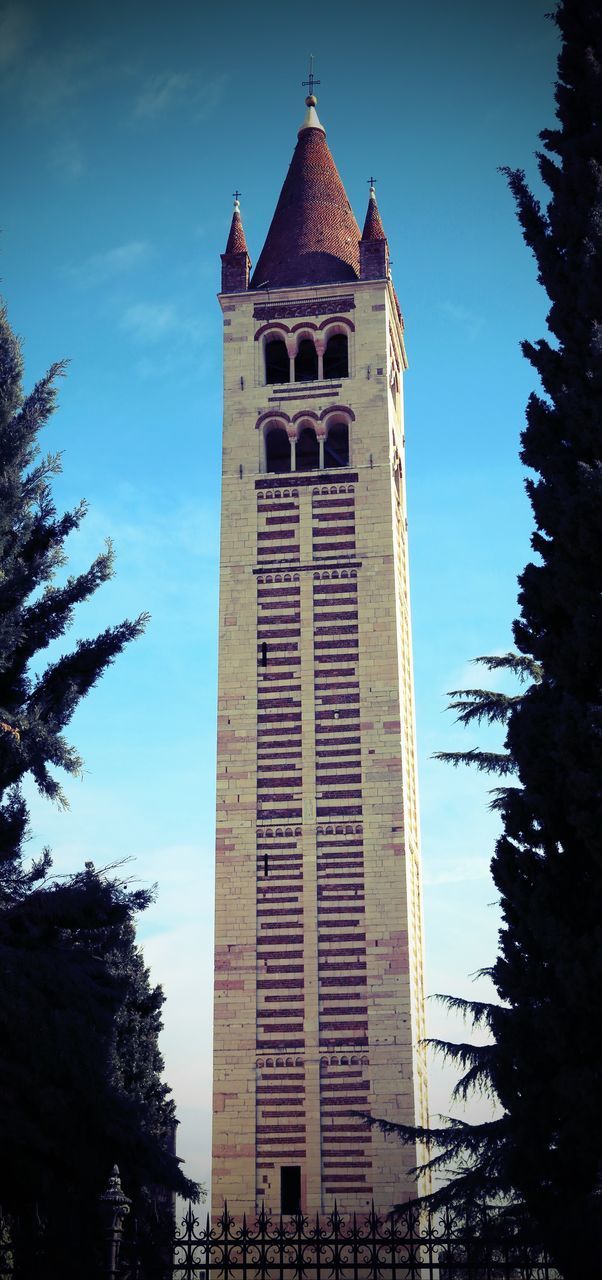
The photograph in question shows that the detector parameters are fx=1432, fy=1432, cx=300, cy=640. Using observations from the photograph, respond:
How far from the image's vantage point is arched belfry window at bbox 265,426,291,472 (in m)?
30.6

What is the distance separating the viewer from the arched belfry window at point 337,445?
30.5 meters

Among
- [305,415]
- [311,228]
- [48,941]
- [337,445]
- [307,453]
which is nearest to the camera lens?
[48,941]

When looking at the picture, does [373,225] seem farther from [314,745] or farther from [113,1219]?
[113,1219]

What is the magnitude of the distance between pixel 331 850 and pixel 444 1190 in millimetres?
11631

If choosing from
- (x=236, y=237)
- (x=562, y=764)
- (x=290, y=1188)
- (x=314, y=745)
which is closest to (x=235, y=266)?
(x=236, y=237)

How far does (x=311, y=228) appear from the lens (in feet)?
108

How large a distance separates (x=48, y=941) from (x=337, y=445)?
62.7 feet

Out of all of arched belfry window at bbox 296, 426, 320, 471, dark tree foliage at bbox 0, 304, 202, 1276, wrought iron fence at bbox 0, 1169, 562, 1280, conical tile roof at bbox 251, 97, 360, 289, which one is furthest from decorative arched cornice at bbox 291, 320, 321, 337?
wrought iron fence at bbox 0, 1169, 562, 1280

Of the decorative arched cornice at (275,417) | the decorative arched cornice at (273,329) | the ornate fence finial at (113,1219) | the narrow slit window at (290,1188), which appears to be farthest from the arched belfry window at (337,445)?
the ornate fence finial at (113,1219)

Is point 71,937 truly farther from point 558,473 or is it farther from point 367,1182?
point 367,1182

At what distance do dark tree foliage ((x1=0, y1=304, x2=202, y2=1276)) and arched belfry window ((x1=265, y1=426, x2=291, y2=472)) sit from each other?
15.5 m

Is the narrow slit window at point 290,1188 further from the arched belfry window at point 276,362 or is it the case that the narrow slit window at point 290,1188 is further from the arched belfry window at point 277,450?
the arched belfry window at point 276,362

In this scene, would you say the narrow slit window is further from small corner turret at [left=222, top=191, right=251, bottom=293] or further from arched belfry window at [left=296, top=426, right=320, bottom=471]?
small corner turret at [left=222, top=191, right=251, bottom=293]

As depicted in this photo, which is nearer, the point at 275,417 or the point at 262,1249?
the point at 262,1249
